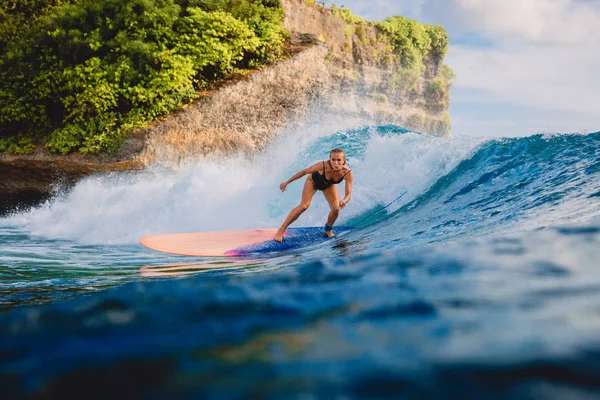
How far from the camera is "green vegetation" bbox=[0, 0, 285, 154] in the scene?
10.3 m

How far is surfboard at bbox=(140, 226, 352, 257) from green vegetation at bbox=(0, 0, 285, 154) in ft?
17.0

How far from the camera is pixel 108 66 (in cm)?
1031

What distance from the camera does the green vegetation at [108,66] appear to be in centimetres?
1027

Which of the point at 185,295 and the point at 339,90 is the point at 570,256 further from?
the point at 339,90

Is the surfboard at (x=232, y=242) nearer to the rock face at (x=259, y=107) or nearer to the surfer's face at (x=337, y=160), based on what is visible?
the surfer's face at (x=337, y=160)

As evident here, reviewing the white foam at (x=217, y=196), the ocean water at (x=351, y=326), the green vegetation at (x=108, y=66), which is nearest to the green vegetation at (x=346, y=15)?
the green vegetation at (x=108, y=66)

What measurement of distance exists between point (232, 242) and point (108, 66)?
6.70m

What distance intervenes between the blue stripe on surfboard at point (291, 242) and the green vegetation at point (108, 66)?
584 cm

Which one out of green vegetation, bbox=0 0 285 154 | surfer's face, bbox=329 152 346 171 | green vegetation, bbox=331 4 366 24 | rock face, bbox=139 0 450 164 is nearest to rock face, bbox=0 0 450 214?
rock face, bbox=139 0 450 164

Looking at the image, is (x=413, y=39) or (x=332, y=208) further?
(x=413, y=39)

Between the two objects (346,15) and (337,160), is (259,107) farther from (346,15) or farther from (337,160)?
(346,15)

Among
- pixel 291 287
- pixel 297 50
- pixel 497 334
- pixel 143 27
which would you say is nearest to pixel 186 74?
pixel 143 27

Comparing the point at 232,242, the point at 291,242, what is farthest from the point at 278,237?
the point at 232,242

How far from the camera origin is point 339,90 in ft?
68.6
